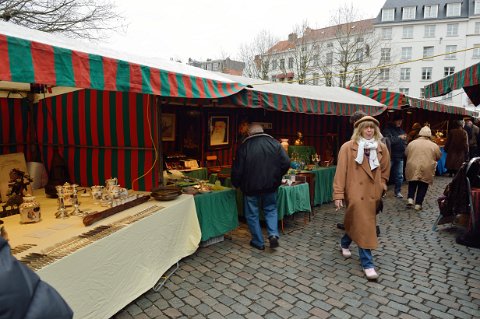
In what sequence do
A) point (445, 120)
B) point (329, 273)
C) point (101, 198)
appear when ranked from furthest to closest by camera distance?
1. point (445, 120)
2. point (329, 273)
3. point (101, 198)

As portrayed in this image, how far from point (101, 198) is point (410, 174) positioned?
602 cm

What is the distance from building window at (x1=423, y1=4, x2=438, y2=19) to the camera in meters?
45.0

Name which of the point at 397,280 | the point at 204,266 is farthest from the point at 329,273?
the point at 204,266

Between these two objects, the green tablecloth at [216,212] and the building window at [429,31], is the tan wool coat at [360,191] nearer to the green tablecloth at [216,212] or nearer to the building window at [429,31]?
the green tablecloth at [216,212]

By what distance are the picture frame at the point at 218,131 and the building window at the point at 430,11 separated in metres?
49.0

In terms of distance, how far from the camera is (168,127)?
7.62 meters

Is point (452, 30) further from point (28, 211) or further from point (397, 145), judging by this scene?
point (28, 211)

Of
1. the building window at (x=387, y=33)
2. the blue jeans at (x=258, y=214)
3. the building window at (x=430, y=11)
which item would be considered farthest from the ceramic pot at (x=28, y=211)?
the building window at (x=430, y=11)

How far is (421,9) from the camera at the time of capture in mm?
45656

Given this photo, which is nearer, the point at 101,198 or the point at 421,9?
the point at 101,198

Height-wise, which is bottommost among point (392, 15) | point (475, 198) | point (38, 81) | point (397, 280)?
point (397, 280)

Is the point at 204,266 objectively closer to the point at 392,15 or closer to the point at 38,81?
the point at 38,81

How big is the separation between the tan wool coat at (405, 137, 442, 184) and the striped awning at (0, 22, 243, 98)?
5.33 metres

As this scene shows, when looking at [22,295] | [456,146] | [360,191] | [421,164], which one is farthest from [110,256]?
[456,146]
